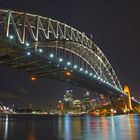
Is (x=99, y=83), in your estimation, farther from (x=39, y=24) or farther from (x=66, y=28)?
(x=39, y=24)

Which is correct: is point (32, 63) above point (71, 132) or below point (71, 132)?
above

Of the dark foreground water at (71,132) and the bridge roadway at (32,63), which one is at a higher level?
the bridge roadway at (32,63)

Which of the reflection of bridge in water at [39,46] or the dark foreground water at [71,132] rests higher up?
the reflection of bridge in water at [39,46]

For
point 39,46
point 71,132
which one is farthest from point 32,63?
point 71,132

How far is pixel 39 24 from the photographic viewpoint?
2280 inches

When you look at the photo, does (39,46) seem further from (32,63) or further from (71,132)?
(71,132)

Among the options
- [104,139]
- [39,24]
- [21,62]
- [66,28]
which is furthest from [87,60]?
[104,139]

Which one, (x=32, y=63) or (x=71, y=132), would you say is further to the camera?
(x=32, y=63)

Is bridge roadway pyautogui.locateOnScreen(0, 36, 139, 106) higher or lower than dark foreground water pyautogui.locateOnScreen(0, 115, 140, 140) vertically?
higher

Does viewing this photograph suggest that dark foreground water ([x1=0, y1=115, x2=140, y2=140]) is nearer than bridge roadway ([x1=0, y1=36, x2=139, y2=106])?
Yes

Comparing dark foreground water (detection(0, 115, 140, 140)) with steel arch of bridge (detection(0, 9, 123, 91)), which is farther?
steel arch of bridge (detection(0, 9, 123, 91))

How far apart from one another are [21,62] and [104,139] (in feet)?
106

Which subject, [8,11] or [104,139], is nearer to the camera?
[104,139]

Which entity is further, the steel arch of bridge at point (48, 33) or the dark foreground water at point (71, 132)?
the steel arch of bridge at point (48, 33)
